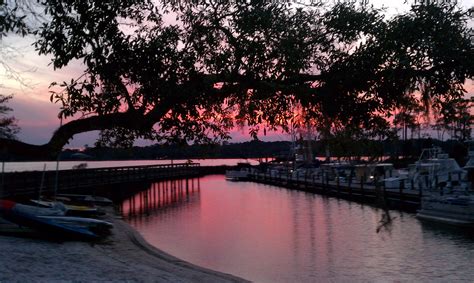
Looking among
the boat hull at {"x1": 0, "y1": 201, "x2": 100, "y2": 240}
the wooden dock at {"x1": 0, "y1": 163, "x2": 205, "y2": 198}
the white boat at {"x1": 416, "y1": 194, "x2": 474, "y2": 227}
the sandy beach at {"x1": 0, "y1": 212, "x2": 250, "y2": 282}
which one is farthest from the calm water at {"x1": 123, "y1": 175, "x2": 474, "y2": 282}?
the boat hull at {"x1": 0, "y1": 201, "x2": 100, "y2": 240}

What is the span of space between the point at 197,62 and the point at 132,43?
32.2 inches

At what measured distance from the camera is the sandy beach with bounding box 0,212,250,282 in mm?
13766

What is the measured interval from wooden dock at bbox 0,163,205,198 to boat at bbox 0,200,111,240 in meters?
5.04

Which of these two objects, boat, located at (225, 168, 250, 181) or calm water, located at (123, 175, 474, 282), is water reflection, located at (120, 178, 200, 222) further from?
boat, located at (225, 168, 250, 181)

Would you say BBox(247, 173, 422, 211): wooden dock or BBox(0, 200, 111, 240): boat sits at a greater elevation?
BBox(0, 200, 111, 240): boat

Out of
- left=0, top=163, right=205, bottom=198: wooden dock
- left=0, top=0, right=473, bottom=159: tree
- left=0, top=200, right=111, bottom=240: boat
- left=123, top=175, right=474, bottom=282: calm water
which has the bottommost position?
left=123, top=175, right=474, bottom=282: calm water

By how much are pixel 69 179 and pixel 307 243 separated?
69.3ft

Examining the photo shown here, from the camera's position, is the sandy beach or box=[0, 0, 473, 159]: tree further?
the sandy beach

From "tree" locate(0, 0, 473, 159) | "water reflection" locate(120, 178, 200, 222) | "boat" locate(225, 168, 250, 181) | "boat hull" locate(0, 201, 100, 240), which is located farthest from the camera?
"boat" locate(225, 168, 250, 181)

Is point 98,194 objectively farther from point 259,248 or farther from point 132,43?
point 132,43

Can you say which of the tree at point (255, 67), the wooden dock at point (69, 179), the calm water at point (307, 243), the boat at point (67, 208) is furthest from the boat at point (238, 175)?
the tree at point (255, 67)

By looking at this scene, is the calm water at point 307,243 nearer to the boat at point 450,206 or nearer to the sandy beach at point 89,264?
the boat at point 450,206

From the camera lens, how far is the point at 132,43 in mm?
6375

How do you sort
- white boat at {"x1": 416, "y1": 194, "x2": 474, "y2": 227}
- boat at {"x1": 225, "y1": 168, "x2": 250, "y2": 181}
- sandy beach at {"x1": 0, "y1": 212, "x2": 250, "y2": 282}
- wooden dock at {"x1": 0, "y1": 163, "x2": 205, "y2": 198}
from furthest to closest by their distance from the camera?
boat at {"x1": 225, "y1": 168, "x2": 250, "y2": 181}, white boat at {"x1": 416, "y1": 194, "x2": 474, "y2": 227}, wooden dock at {"x1": 0, "y1": 163, "x2": 205, "y2": 198}, sandy beach at {"x1": 0, "y1": 212, "x2": 250, "y2": 282}
